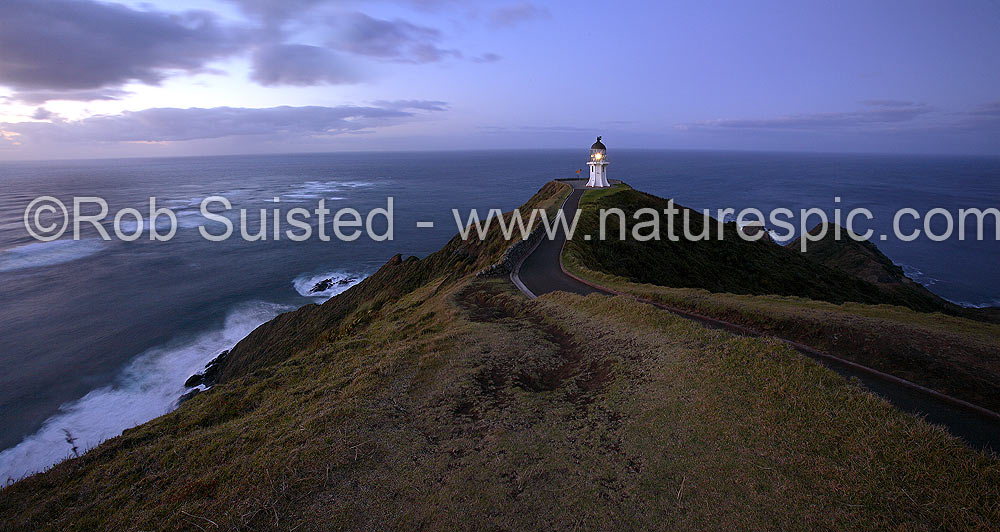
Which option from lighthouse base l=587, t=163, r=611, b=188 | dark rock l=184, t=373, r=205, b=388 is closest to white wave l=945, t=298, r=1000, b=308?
lighthouse base l=587, t=163, r=611, b=188

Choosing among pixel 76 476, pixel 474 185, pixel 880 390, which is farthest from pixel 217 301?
pixel 474 185

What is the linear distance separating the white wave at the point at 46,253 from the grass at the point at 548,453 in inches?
2646

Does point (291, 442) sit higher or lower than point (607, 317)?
lower

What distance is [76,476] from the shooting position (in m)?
10.1

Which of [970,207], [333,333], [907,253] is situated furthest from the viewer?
[970,207]

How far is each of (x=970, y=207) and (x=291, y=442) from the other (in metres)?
156

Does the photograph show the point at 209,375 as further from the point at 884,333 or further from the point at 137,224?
the point at 137,224

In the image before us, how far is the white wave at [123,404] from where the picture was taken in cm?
2325

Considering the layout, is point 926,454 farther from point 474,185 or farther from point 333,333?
point 474,185

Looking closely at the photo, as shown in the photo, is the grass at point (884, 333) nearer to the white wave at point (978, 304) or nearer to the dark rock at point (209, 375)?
the dark rock at point (209, 375)

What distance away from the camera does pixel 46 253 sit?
59.9 metres

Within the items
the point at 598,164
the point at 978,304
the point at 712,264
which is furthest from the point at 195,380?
the point at 978,304

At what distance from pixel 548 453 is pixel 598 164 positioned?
1988 inches

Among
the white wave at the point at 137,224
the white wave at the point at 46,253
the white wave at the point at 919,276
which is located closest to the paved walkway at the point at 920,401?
the white wave at the point at 919,276
